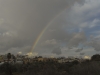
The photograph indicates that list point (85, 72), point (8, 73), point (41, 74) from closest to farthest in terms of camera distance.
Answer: point (41, 74) → point (85, 72) → point (8, 73)

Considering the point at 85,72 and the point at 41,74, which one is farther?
the point at 85,72

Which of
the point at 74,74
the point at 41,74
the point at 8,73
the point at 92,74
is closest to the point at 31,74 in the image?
the point at 41,74

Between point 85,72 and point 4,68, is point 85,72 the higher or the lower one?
the lower one

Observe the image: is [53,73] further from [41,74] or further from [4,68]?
[4,68]

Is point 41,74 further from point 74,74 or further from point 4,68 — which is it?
point 4,68

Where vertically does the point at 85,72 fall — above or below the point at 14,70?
below

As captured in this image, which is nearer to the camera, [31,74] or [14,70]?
[31,74]

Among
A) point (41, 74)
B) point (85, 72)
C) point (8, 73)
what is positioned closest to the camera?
point (41, 74)

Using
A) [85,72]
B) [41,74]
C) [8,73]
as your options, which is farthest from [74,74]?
[8,73]
